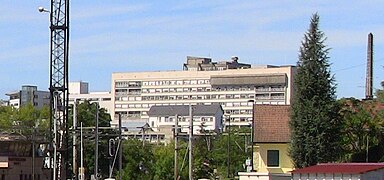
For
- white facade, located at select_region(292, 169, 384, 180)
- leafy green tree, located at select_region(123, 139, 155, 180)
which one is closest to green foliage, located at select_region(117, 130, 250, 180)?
leafy green tree, located at select_region(123, 139, 155, 180)

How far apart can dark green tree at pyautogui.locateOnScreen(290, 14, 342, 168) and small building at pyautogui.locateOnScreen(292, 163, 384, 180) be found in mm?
7207

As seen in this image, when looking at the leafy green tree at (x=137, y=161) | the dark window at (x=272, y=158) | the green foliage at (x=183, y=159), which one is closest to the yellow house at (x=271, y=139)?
the dark window at (x=272, y=158)

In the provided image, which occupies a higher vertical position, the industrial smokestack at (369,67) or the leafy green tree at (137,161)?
the industrial smokestack at (369,67)

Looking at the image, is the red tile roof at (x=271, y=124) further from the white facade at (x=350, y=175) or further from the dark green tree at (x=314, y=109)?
the white facade at (x=350, y=175)

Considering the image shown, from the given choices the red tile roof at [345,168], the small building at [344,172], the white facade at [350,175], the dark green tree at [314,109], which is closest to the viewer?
the white facade at [350,175]

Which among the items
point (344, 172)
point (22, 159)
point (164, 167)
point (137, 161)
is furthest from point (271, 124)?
point (137, 161)

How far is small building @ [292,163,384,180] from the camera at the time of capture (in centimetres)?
4322

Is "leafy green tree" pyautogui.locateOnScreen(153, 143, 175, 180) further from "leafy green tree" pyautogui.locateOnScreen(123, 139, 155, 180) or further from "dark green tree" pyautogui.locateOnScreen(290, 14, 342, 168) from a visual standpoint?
"dark green tree" pyautogui.locateOnScreen(290, 14, 342, 168)

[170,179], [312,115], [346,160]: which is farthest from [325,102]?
[170,179]

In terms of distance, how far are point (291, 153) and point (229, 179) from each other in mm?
24446

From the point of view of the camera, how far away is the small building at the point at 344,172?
43.2 metres

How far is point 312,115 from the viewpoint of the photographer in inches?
2114

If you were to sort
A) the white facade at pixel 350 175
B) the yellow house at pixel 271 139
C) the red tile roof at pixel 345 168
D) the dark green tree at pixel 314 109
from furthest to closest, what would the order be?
1. the yellow house at pixel 271 139
2. the dark green tree at pixel 314 109
3. the red tile roof at pixel 345 168
4. the white facade at pixel 350 175

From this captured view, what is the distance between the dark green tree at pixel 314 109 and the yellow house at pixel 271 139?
7414mm
